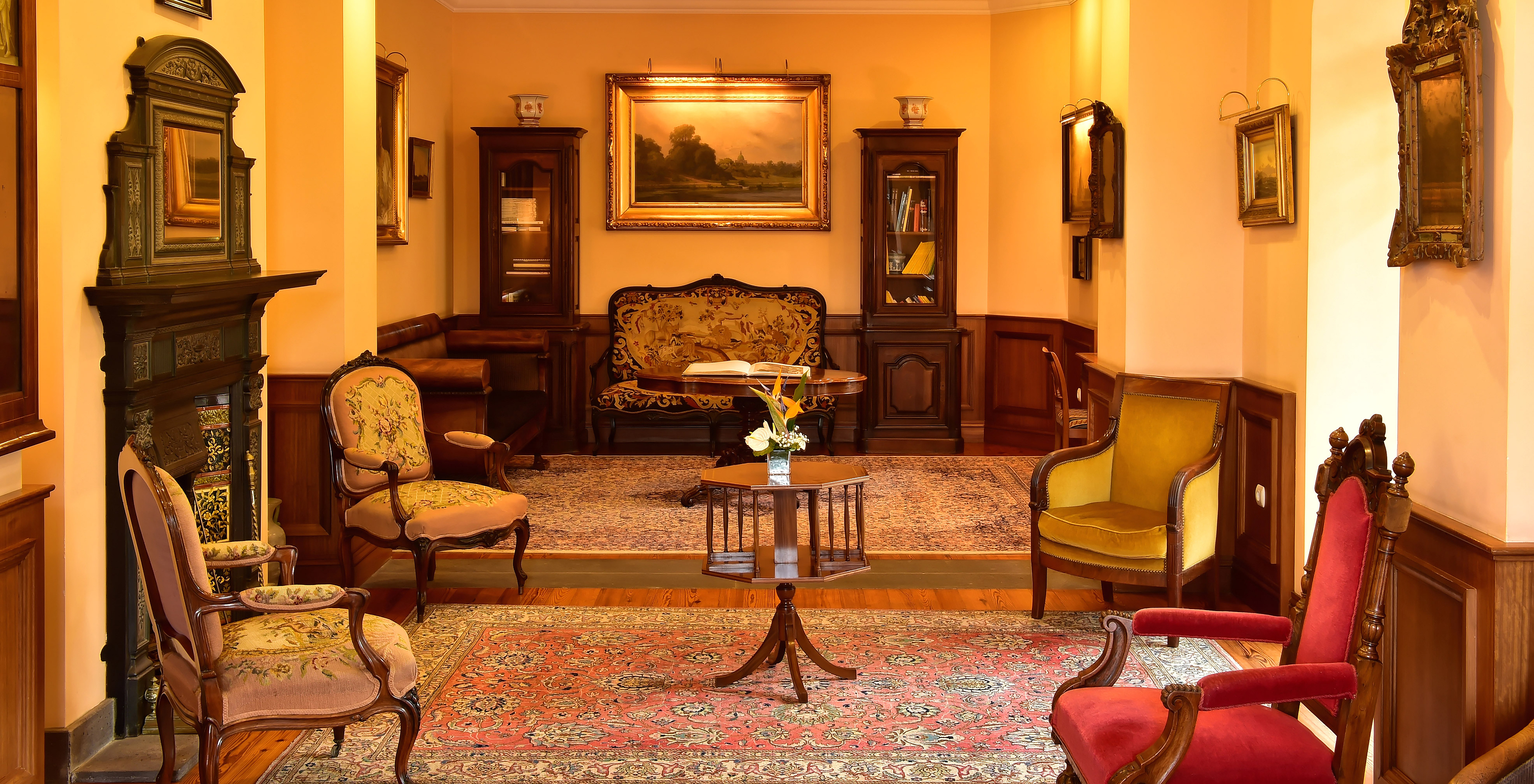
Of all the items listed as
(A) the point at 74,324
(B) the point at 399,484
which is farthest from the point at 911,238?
(A) the point at 74,324

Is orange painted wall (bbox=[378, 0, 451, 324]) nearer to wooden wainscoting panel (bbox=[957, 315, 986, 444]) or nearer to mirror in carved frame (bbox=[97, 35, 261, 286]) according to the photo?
mirror in carved frame (bbox=[97, 35, 261, 286])

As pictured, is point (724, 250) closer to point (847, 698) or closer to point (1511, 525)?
point (847, 698)

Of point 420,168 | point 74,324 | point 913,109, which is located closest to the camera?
point 74,324

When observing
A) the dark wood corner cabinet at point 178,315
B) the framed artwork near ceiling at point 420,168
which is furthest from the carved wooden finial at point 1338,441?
the framed artwork near ceiling at point 420,168

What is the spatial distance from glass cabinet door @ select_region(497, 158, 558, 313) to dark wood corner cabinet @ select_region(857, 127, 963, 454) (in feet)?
7.59

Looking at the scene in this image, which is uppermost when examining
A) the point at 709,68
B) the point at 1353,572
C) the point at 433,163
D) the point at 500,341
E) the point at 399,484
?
the point at 709,68

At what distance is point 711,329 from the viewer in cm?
932

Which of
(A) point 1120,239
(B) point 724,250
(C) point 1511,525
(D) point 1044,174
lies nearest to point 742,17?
(B) point 724,250

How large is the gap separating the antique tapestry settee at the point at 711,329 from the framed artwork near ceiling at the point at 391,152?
6.31 ft

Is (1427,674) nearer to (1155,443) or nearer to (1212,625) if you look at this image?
(1212,625)

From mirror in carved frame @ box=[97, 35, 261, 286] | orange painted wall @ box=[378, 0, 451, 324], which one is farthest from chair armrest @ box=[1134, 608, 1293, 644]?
orange painted wall @ box=[378, 0, 451, 324]

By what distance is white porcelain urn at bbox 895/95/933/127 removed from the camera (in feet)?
29.6

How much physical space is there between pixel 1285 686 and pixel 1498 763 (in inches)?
15.0

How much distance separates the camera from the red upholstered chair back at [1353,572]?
8.34 feet
